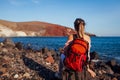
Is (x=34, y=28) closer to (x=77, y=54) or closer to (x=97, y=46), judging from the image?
(x=97, y=46)

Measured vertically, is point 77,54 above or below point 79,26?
below

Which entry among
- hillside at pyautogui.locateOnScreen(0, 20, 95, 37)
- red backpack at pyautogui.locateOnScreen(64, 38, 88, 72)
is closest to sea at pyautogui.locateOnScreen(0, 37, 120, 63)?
red backpack at pyautogui.locateOnScreen(64, 38, 88, 72)

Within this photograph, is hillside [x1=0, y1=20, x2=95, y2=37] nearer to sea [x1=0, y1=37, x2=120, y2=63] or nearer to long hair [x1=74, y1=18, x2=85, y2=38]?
sea [x1=0, y1=37, x2=120, y2=63]

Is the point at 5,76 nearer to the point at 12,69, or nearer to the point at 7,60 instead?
the point at 12,69

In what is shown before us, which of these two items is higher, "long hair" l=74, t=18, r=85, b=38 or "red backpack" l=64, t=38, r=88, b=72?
"long hair" l=74, t=18, r=85, b=38

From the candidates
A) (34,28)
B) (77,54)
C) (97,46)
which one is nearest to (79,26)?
(77,54)

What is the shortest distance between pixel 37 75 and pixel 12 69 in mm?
1475

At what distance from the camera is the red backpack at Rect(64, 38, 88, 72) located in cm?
544

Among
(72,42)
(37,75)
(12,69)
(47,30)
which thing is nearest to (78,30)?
(72,42)

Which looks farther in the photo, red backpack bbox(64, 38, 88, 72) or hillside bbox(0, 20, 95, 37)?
hillside bbox(0, 20, 95, 37)

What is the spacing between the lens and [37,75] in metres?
9.84

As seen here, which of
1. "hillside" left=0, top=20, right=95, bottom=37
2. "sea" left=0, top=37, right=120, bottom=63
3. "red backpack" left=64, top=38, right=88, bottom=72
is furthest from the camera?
"hillside" left=0, top=20, right=95, bottom=37

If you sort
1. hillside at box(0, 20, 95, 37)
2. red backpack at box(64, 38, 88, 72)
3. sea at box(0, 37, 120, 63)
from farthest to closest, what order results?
hillside at box(0, 20, 95, 37) < sea at box(0, 37, 120, 63) < red backpack at box(64, 38, 88, 72)

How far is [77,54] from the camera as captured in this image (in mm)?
5453
